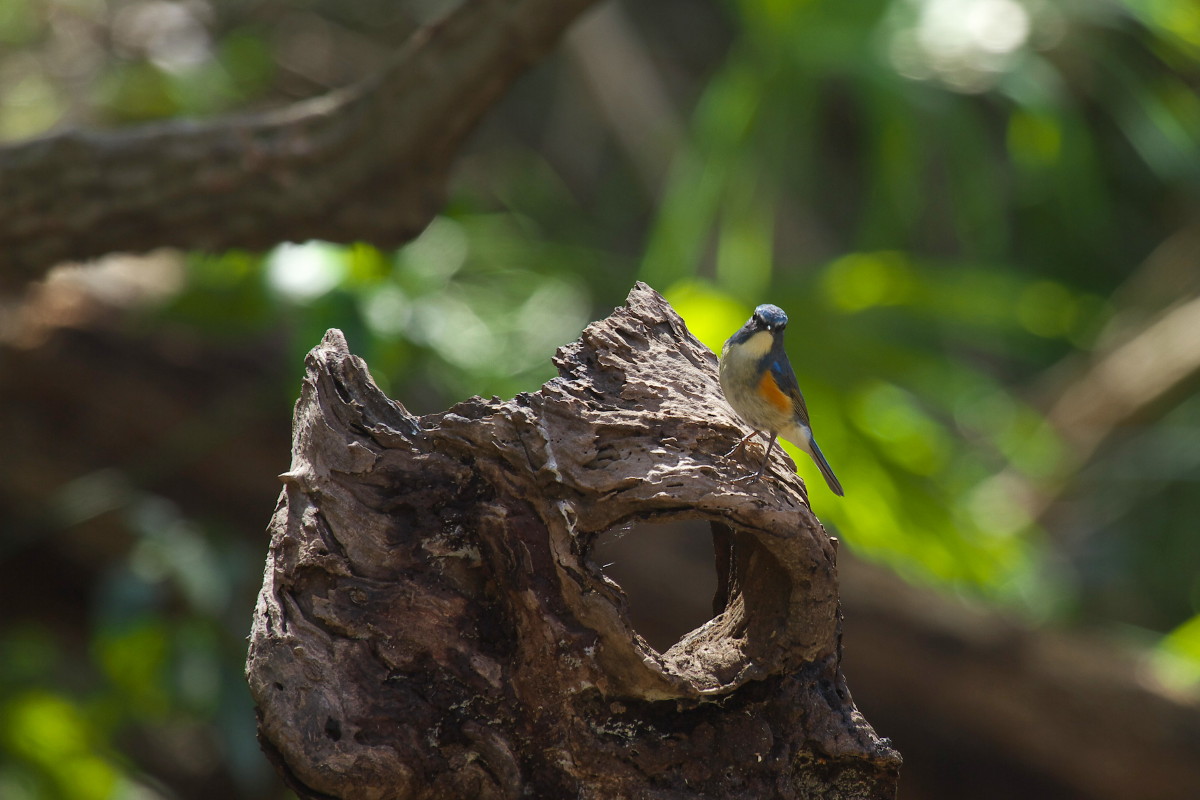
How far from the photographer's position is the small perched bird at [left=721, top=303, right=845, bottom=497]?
1236 mm

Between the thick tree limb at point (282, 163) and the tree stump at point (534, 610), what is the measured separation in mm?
741

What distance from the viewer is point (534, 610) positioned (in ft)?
3.72

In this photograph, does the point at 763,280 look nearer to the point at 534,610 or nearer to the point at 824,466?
the point at 824,466

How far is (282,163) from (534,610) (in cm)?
108

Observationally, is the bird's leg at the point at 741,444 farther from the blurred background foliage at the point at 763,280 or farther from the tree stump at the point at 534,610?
the blurred background foliage at the point at 763,280

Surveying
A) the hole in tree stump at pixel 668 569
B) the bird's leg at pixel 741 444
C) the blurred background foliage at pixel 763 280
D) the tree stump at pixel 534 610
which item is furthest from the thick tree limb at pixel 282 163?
the hole in tree stump at pixel 668 569

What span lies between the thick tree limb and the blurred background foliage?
30cm

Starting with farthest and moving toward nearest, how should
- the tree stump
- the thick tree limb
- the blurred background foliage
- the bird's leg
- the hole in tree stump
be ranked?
the hole in tree stump, the blurred background foliage, the thick tree limb, the bird's leg, the tree stump

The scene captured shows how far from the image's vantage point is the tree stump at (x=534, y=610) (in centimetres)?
112

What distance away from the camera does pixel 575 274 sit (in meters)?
3.12

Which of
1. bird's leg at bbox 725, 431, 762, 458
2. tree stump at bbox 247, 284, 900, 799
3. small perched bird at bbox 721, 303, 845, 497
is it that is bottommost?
tree stump at bbox 247, 284, 900, 799

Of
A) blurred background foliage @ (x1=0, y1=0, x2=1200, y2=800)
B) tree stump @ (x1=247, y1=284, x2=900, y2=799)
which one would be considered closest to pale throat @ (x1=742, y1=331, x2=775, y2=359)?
tree stump @ (x1=247, y1=284, x2=900, y2=799)

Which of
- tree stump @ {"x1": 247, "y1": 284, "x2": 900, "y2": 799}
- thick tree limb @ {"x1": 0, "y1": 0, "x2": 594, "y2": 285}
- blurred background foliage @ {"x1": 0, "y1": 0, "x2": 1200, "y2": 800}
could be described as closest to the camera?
tree stump @ {"x1": 247, "y1": 284, "x2": 900, "y2": 799}

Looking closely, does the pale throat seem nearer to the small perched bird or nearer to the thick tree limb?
the small perched bird
